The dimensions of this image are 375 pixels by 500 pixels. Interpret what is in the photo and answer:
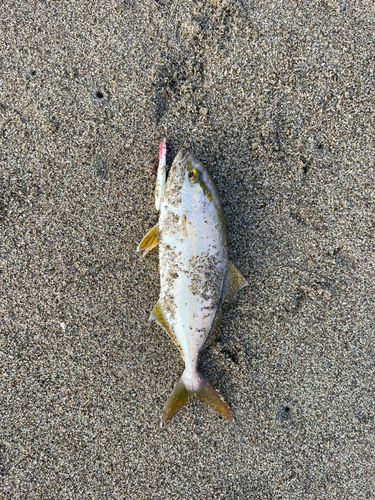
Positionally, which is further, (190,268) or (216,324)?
(216,324)

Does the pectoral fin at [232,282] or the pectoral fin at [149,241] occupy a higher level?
the pectoral fin at [149,241]

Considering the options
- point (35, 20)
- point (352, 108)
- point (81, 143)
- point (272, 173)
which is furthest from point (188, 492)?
point (35, 20)

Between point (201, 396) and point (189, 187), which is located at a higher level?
point (189, 187)

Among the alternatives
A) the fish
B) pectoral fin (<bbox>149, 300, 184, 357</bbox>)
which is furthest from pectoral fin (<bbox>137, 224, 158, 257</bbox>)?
pectoral fin (<bbox>149, 300, 184, 357</bbox>)

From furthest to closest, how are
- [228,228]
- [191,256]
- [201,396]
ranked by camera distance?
[228,228] < [201,396] < [191,256]

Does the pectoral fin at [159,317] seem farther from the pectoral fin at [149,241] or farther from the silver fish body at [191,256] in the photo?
the pectoral fin at [149,241]

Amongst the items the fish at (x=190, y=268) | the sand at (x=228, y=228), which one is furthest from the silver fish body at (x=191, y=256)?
the sand at (x=228, y=228)

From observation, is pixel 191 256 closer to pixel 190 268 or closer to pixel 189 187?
pixel 190 268

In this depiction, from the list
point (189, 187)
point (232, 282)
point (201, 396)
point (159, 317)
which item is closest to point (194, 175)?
point (189, 187)

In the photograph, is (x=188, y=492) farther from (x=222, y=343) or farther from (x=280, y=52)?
(x=280, y=52)
